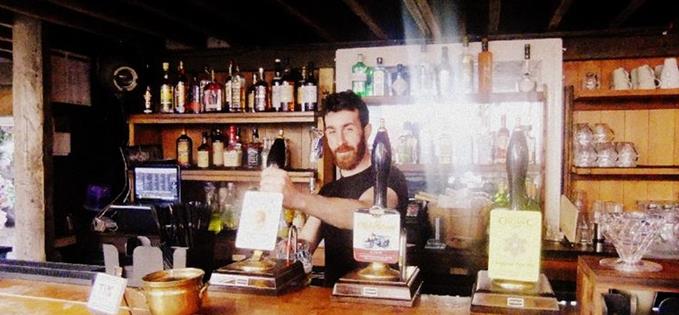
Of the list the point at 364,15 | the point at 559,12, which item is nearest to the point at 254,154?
the point at 364,15

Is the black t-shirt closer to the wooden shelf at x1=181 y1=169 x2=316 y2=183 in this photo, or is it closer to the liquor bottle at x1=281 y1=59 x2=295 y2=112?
the wooden shelf at x1=181 y1=169 x2=316 y2=183

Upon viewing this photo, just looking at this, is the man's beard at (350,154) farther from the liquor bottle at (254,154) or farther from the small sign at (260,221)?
the liquor bottle at (254,154)

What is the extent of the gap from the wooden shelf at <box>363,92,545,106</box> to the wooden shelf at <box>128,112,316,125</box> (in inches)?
18.7

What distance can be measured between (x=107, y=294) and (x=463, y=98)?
2.65 m

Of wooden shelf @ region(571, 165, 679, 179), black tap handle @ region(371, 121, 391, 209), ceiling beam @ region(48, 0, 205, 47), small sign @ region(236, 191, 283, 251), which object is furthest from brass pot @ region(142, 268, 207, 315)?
wooden shelf @ region(571, 165, 679, 179)

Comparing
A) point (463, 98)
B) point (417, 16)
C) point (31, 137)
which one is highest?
point (417, 16)

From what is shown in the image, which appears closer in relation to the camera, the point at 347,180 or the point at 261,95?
the point at 347,180

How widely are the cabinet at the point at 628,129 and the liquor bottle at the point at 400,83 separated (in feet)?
3.48

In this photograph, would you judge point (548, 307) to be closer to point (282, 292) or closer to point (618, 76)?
point (282, 292)

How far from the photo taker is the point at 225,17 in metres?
3.41

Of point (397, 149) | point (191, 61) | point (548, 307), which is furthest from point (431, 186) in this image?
point (548, 307)

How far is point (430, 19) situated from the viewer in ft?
11.0

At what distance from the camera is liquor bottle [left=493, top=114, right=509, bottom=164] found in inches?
143

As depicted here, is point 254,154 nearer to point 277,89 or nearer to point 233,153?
point 233,153
